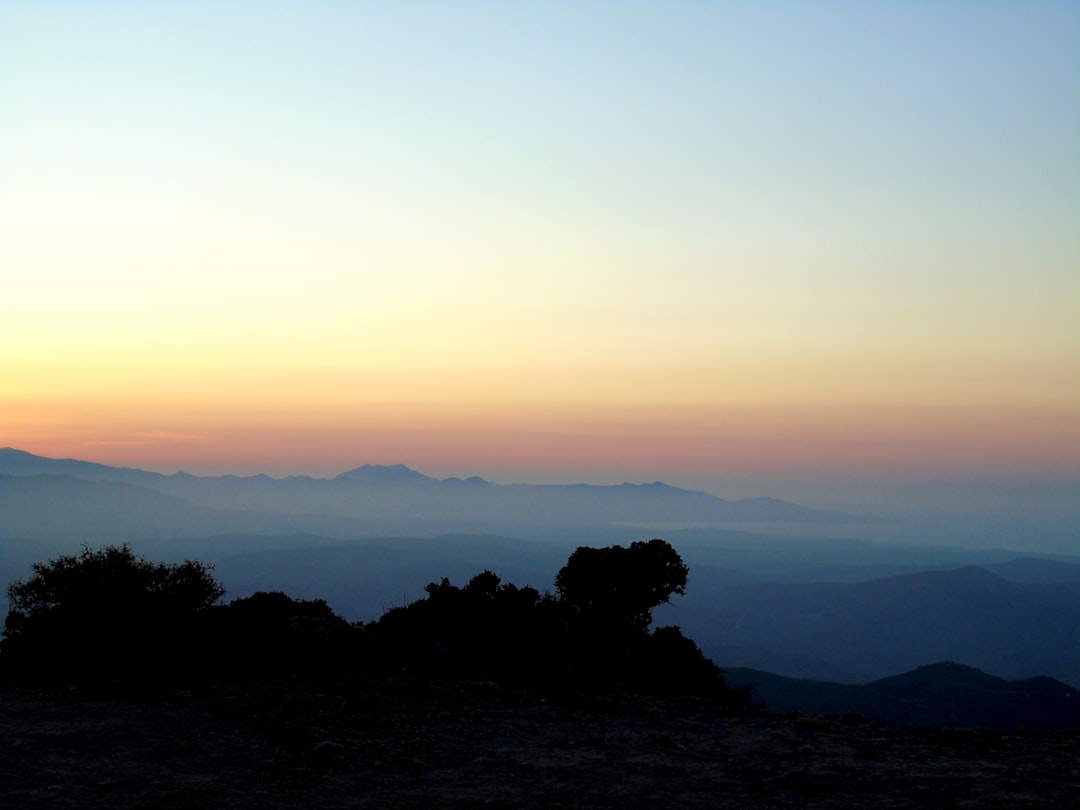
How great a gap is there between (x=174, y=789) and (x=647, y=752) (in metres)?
8.43

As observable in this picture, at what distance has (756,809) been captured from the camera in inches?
492

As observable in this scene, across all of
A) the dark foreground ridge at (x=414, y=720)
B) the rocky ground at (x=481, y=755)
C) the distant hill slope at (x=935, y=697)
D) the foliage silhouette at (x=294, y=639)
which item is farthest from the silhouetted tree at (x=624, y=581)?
the distant hill slope at (x=935, y=697)

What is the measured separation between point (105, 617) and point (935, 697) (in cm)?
10951

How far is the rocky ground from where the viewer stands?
13086 millimetres

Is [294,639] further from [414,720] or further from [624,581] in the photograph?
[624,581]

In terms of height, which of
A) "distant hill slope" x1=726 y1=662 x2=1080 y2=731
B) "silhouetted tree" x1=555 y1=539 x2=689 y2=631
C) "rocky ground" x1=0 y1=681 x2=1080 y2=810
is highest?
"silhouetted tree" x1=555 y1=539 x2=689 y2=631

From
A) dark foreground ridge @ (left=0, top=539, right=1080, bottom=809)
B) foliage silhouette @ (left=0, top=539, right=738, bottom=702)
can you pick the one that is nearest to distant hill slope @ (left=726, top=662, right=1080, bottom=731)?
foliage silhouette @ (left=0, top=539, right=738, bottom=702)

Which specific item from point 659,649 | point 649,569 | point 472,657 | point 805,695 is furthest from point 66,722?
point 805,695

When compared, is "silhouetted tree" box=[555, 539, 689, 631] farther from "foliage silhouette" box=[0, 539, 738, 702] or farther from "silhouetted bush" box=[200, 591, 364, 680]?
"silhouetted bush" box=[200, 591, 364, 680]

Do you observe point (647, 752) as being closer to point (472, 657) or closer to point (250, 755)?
point (250, 755)

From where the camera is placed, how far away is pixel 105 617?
24.5 meters

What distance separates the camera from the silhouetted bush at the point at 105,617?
22391 millimetres

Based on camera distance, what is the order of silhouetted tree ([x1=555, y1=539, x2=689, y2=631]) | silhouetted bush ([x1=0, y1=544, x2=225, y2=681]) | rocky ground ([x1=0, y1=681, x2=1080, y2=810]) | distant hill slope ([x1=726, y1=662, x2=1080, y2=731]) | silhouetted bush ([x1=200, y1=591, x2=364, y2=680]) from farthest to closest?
distant hill slope ([x1=726, y1=662, x2=1080, y2=731]), silhouetted tree ([x1=555, y1=539, x2=689, y2=631]), silhouetted bush ([x1=0, y1=544, x2=225, y2=681]), silhouetted bush ([x1=200, y1=591, x2=364, y2=680]), rocky ground ([x1=0, y1=681, x2=1080, y2=810])

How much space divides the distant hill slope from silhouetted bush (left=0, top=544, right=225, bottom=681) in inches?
2605
